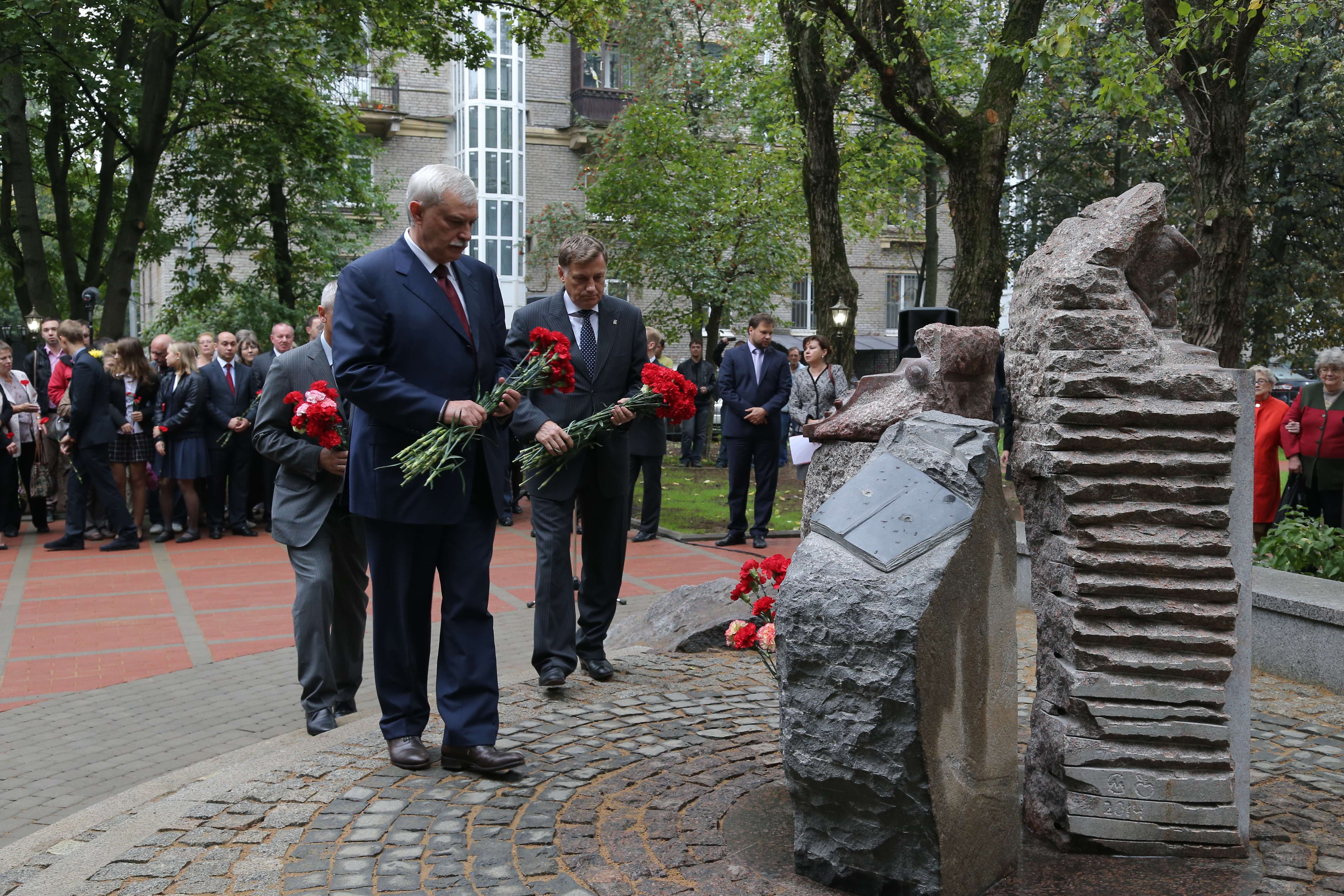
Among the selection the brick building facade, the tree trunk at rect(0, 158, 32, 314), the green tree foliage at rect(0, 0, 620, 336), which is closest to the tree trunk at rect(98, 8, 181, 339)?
the green tree foliage at rect(0, 0, 620, 336)

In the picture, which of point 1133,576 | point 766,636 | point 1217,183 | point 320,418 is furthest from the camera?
point 1217,183

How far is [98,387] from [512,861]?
9923 millimetres

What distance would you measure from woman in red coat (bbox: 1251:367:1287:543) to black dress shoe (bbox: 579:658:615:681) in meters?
6.51

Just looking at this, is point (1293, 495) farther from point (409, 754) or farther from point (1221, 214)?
point (409, 754)

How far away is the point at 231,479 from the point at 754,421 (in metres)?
5.89

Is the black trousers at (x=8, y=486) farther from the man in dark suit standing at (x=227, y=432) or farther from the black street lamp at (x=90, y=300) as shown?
the black street lamp at (x=90, y=300)

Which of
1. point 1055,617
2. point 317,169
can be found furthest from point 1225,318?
point 317,169

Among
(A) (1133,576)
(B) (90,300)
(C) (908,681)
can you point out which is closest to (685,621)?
(A) (1133,576)

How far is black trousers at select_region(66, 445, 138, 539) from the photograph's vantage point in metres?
Answer: 11.8

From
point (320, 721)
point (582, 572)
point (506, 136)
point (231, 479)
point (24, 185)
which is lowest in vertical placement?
point (320, 721)

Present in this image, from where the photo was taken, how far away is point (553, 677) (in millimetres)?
5645

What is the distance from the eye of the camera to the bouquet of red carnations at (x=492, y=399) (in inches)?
172

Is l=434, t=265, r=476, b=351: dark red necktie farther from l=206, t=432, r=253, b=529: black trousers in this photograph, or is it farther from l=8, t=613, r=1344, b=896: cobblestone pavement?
l=206, t=432, r=253, b=529: black trousers

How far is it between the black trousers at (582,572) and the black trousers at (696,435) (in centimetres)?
1472
